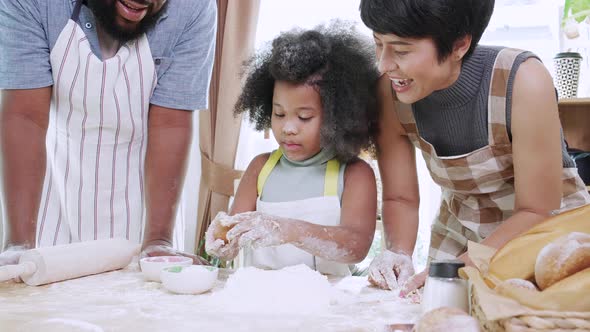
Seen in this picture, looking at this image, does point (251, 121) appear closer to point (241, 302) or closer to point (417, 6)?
point (417, 6)

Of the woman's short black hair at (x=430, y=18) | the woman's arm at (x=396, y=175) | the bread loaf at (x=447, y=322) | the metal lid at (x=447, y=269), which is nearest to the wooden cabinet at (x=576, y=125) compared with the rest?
the woman's arm at (x=396, y=175)

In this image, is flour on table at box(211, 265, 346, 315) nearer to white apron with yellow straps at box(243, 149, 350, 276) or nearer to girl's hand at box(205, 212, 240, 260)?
girl's hand at box(205, 212, 240, 260)

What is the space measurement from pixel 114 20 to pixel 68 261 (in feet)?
2.54

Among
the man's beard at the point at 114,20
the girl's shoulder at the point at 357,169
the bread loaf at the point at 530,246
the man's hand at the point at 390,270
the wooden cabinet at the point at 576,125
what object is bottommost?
the man's hand at the point at 390,270

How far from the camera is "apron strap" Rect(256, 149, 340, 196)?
1.65m

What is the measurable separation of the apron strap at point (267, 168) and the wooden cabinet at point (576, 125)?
1.53 m

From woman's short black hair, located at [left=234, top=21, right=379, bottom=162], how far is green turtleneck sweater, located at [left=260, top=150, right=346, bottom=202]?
54 millimetres

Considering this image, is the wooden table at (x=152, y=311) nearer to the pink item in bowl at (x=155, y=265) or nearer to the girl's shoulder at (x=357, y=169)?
the pink item in bowl at (x=155, y=265)

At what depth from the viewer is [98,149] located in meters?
1.89

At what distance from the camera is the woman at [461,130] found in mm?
1262

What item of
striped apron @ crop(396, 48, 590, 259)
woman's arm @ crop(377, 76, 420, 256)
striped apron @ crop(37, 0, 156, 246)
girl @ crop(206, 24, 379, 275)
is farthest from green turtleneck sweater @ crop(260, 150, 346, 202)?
striped apron @ crop(37, 0, 156, 246)

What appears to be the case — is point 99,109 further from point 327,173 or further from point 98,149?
point 327,173

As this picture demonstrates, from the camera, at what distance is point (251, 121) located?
1859mm

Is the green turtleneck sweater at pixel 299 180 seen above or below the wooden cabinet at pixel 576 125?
below
